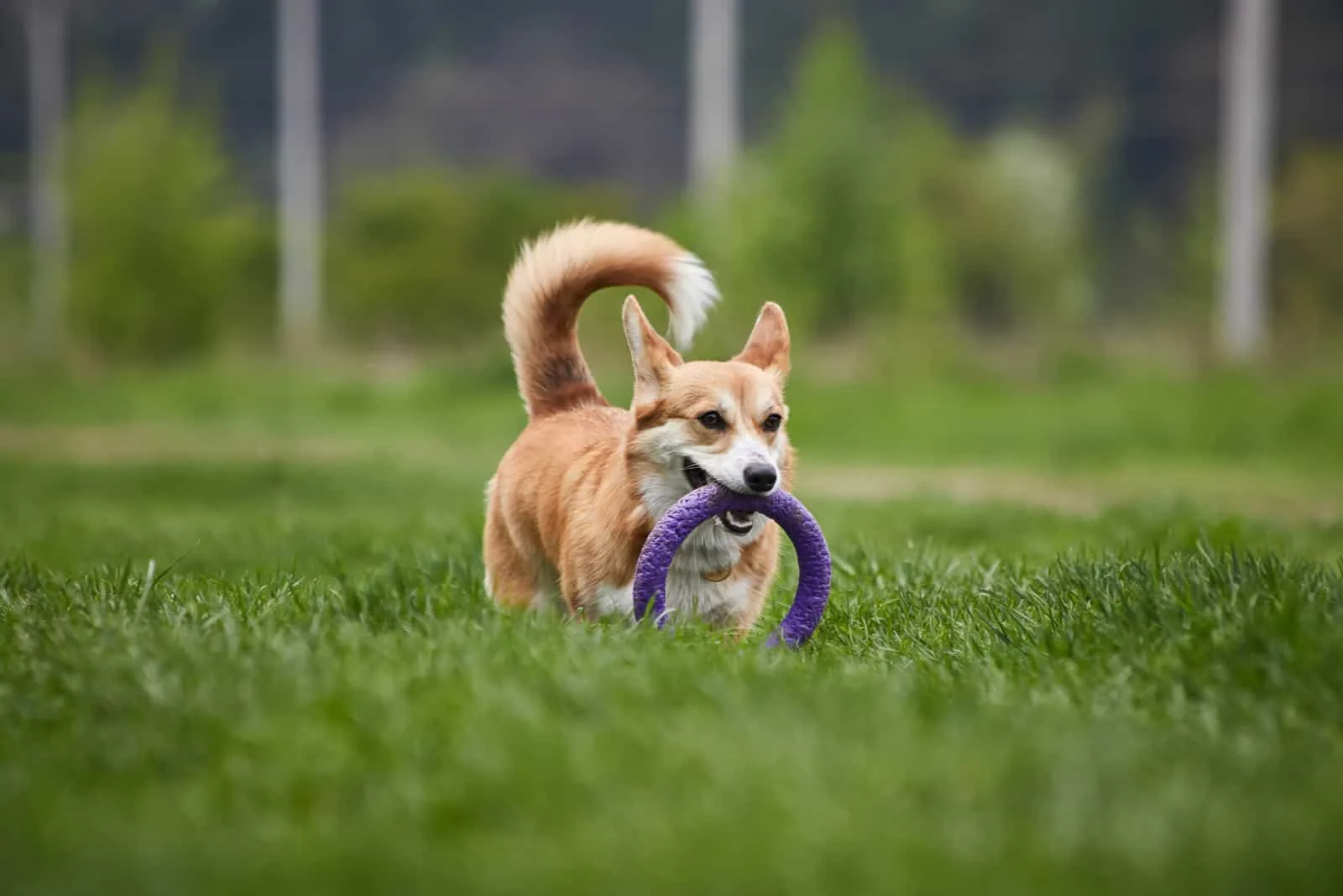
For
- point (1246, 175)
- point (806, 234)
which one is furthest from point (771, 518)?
point (1246, 175)

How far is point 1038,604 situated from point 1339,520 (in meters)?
4.02

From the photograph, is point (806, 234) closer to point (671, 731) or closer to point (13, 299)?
point (671, 731)

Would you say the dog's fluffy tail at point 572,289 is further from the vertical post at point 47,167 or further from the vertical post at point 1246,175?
the vertical post at point 47,167

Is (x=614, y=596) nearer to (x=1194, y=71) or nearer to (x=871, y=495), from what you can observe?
(x=871, y=495)

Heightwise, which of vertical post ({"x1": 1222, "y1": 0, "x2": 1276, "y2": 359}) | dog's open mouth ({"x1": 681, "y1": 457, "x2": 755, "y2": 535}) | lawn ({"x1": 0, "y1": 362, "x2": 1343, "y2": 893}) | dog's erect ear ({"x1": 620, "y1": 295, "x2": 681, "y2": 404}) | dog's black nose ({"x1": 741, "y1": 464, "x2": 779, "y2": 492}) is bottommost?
lawn ({"x1": 0, "y1": 362, "x2": 1343, "y2": 893})

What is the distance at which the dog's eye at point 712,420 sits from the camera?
12.9ft

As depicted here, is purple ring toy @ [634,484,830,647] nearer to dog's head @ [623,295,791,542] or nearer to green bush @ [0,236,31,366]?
dog's head @ [623,295,791,542]

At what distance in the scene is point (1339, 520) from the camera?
7.15m

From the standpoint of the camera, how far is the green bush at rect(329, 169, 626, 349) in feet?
68.2

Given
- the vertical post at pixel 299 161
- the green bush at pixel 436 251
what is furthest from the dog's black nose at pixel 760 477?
the vertical post at pixel 299 161

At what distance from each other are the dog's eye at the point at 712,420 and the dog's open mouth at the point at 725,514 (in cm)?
11

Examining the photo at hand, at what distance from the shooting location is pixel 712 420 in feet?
12.9

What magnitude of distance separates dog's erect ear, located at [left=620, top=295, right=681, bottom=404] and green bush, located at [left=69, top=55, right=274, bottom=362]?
16336 mm

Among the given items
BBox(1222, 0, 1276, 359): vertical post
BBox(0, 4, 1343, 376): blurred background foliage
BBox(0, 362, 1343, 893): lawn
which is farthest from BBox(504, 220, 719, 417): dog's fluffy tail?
BBox(1222, 0, 1276, 359): vertical post
